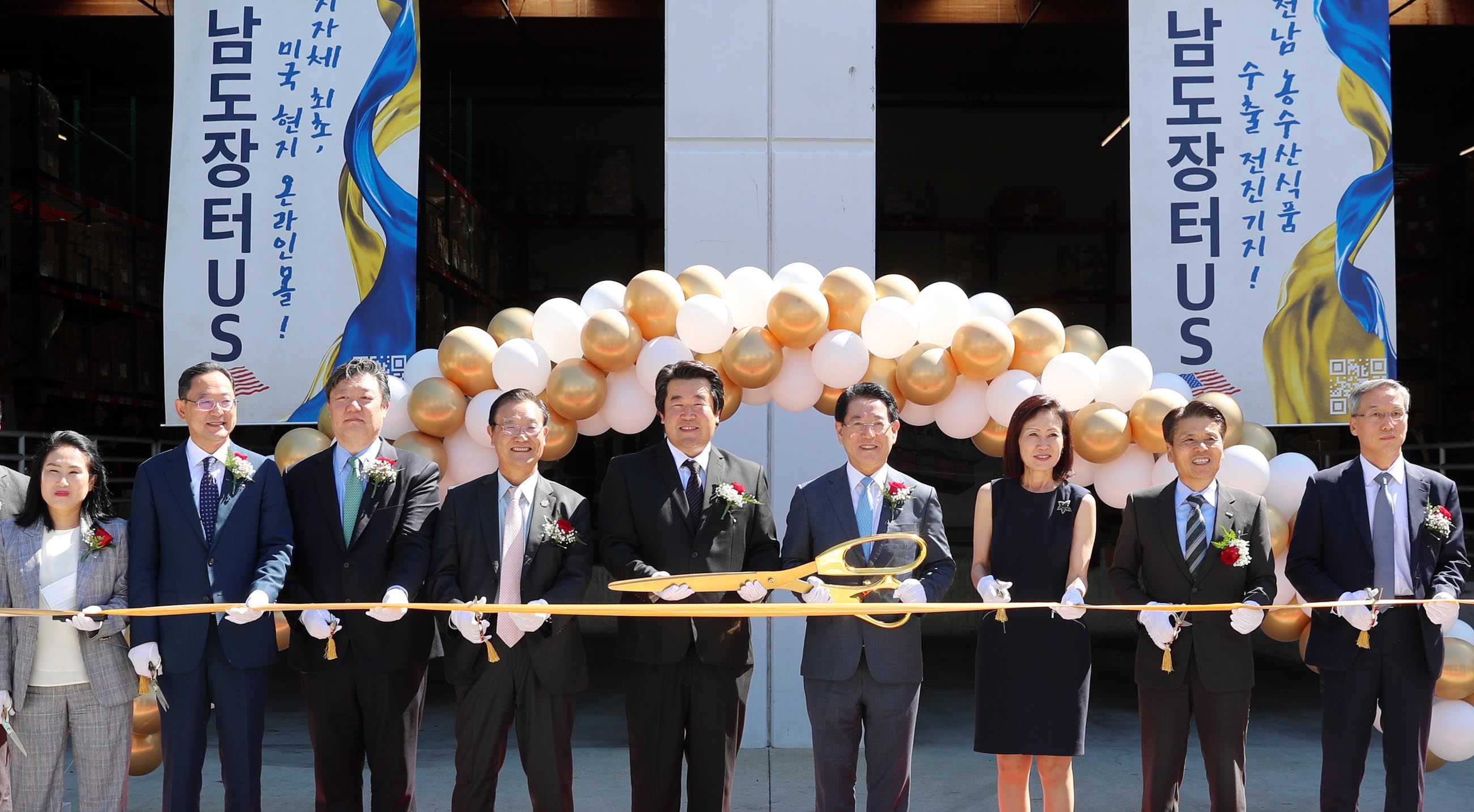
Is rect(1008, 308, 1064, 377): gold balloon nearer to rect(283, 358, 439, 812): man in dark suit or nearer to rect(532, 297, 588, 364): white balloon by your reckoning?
rect(532, 297, 588, 364): white balloon

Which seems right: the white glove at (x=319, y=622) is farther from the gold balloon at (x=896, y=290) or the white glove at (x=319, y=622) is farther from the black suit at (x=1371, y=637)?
the black suit at (x=1371, y=637)

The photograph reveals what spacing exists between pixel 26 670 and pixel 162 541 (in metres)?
0.54

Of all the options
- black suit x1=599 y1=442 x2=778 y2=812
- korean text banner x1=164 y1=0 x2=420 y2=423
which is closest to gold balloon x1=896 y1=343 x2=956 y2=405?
black suit x1=599 y1=442 x2=778 y2=812

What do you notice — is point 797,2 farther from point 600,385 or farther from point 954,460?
point 954,460

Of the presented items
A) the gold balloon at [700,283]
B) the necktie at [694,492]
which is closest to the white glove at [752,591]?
the necktie at [694,492]

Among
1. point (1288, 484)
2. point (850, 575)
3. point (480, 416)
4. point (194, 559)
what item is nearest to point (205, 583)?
point (194, 559)

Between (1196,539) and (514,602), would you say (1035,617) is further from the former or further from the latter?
(514,602)

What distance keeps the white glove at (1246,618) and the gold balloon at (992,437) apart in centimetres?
109

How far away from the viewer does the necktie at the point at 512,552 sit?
3.41m

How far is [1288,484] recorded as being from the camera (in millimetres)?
4164

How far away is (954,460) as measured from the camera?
37.6 ft

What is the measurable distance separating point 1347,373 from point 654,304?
3439 millimetres

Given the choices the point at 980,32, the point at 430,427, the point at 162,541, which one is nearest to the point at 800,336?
the point at 430,427

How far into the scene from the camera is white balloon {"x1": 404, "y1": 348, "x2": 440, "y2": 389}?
4.46 m
